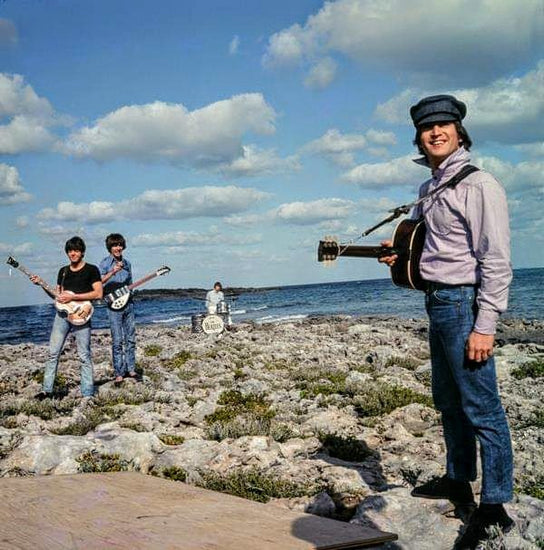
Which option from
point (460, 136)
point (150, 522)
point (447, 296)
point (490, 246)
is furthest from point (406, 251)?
point (150, 522)

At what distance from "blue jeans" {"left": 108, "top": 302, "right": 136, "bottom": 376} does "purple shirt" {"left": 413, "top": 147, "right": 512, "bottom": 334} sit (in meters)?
8.32

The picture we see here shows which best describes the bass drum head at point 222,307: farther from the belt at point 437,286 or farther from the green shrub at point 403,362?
the belt at point 437,286

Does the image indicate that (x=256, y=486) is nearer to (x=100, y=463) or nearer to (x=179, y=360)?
(x=100, y=463)

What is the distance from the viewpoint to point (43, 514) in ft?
11.8

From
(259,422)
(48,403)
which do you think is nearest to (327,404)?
(259,422)

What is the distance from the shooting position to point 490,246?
3.53m

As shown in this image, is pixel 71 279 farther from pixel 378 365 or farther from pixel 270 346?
pixel 270 346

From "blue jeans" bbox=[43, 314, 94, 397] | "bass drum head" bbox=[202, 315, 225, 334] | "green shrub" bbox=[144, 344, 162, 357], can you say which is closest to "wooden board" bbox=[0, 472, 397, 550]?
"blue jeans" bbox=[43, 314, 94, 397]

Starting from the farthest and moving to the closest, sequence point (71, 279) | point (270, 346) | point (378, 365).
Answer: point (270, 346) → point (378, 365) → point (71, 279)

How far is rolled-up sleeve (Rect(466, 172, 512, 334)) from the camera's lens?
138 inches

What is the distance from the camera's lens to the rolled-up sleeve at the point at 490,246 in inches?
138

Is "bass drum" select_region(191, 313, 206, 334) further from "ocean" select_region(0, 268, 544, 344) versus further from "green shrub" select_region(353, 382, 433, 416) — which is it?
"green shrub" select_region(353, 382, 433, 416)

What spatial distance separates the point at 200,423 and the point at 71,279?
3236 millimetres

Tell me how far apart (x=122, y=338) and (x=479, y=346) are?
8800 mm
